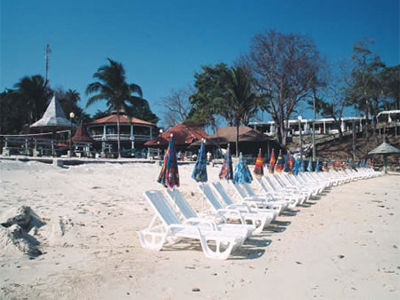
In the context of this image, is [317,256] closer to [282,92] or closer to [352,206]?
[352,206]

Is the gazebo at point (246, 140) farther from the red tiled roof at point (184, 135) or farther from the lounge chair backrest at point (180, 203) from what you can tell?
the lounge chair backrest at point (180, 203)

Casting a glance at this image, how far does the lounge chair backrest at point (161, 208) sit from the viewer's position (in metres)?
4.94

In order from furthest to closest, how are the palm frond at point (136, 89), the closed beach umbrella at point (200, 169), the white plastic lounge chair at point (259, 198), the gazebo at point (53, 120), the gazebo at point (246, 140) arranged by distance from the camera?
the palm frond at point (136, 89) < the gazebo at point (246, 140) < the gazebo at point (53, 120) < the white plastic lounge chair at point (259, 198) < the closed beach umbrella at point (200, 169)

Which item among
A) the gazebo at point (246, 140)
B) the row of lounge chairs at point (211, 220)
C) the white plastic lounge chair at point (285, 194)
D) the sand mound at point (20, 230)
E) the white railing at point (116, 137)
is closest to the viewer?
the sand mound at point (20, 230)

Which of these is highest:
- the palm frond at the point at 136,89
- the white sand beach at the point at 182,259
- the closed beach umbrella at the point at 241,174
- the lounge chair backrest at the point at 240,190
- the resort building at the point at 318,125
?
the palm frond at the point at 136,89

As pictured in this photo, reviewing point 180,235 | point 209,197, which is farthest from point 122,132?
point 180,235

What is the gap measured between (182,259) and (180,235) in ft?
1.26

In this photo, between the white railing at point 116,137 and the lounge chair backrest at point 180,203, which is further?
the white railing at point 116,137

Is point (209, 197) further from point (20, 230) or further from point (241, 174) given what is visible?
point (20, 230)

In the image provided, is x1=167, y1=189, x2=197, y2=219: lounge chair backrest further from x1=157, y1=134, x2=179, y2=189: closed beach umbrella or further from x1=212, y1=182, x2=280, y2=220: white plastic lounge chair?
x1=212, y1=182, x2=280, y2=220: white plastic lounge chair

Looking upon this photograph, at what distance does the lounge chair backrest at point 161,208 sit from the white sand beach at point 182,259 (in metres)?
0.42

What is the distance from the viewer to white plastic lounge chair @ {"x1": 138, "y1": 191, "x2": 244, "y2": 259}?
4.45m

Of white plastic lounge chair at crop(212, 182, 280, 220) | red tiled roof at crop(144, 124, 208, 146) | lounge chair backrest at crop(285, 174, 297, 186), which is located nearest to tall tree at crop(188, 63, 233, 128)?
red tiled roof at crop(144, 124, 208, 146)

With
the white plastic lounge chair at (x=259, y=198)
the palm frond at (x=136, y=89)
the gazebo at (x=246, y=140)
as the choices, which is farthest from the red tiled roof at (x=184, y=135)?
the white plastic lounge chair at (x=259, y=198)
